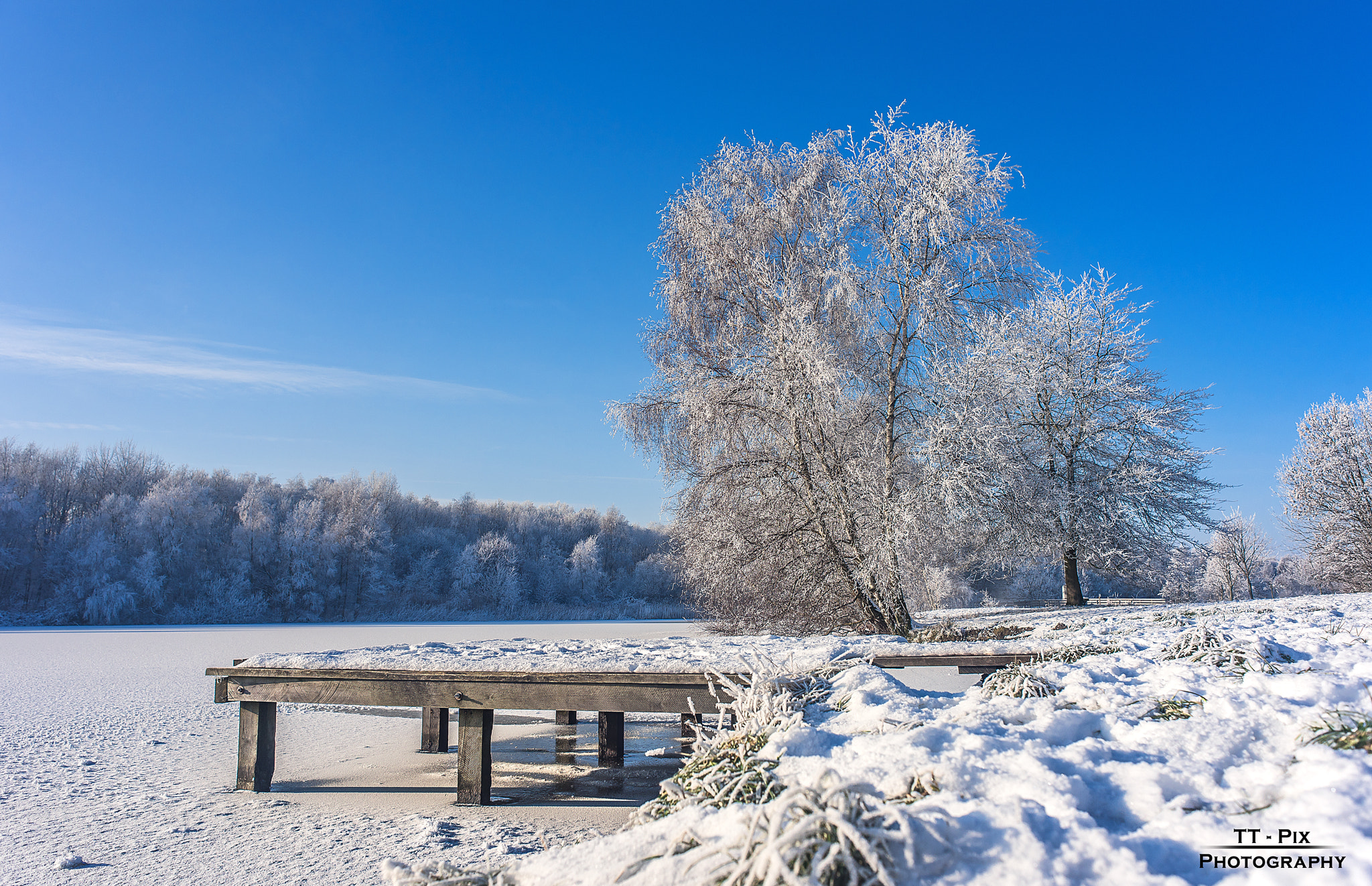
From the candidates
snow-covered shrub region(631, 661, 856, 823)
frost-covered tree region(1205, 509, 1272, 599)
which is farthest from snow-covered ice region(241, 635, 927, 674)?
frost-covered tree region(1205, 509, 1272, 599)

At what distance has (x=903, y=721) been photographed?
230 cm

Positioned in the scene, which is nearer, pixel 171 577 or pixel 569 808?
pixel 569 808

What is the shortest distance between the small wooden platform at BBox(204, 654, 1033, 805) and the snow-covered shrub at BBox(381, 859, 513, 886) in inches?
94.1

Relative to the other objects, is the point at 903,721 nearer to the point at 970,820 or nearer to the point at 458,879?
the point at 970,820

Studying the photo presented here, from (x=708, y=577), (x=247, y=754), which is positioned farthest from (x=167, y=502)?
(x=247, y=754)

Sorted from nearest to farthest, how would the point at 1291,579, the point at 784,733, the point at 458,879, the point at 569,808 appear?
1. the point at 458,879
2. the point at 784,733
3. the point at 569,808
4. the point at 1291,579

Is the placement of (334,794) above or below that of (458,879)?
below

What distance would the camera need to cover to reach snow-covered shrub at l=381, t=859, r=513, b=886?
1812mm

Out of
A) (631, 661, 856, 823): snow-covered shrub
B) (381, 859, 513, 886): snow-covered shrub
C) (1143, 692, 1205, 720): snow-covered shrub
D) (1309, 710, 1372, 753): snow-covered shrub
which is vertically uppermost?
(1309, 710, 1372, 753): snow-covered shrub

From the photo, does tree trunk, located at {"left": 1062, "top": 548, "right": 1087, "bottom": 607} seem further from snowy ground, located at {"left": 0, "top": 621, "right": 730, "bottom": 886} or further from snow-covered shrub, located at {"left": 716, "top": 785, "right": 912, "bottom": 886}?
snow-covered shrub, located at {"left": 716, "top": 785, "right": 912, "bottom": 886}

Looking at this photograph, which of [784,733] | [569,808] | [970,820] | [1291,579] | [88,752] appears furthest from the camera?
[1291,579]

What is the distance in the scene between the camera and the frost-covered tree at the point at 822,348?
1127 cm

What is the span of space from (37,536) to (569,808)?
49.2 meters

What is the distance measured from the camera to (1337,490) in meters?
22.1
